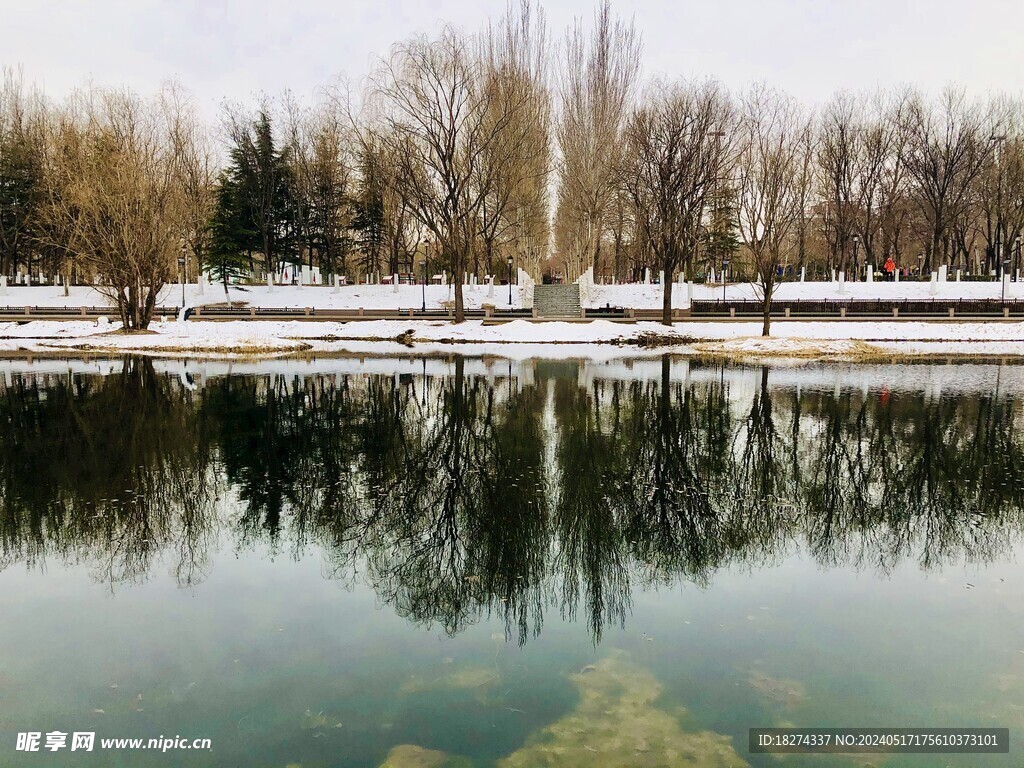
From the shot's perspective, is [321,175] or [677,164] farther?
[321,175]

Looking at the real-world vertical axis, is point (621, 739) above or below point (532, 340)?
below

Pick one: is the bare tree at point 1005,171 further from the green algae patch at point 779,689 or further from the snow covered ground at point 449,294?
the green algae patch at point 779,689

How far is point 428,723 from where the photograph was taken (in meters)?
4.59

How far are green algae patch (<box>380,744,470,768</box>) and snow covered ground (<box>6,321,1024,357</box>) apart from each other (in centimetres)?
2617

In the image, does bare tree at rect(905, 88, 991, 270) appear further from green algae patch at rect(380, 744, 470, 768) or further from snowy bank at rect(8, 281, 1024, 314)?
green algae patch at rect(380, 744, 470, 768)

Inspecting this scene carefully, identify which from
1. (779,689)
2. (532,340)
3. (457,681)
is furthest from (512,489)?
(532,340)

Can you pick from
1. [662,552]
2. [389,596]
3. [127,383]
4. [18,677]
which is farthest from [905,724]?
[127,383]

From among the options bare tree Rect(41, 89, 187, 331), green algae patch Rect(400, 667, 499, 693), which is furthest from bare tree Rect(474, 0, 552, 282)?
green algae patch Rect(400, 667, 499, 693)

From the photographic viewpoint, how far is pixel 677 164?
35.9 metres

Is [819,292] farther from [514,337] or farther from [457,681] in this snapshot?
[457,681]

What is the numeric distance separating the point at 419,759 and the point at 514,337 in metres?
32.4

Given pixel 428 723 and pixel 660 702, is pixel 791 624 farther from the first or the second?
pixel 428 723

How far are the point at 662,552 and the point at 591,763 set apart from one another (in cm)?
335

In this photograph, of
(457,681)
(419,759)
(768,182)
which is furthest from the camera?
(768,182)
